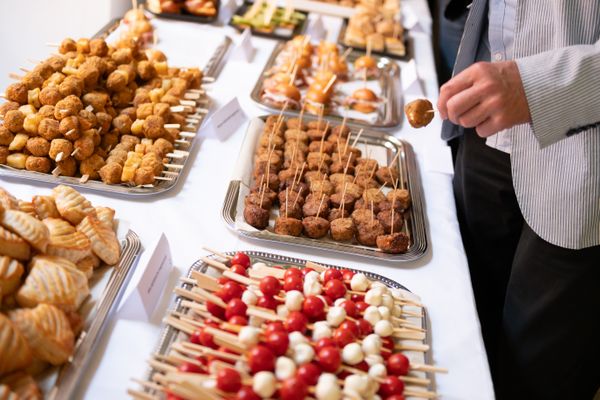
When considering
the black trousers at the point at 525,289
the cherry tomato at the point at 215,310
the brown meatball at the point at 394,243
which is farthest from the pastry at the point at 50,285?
the black trousers at the point at 525,289

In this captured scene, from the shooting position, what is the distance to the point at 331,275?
157 centimetres

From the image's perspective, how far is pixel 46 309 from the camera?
1233mm

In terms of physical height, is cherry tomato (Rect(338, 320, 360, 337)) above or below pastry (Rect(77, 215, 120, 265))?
below

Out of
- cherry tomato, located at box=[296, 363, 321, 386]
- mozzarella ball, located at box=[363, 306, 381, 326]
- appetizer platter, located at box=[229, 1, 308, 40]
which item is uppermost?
appetizer platter, located at box=[229, 1, 308, 40]

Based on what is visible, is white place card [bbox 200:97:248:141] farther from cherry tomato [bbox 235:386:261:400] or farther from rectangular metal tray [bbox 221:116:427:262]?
cherry tomato [bbox 235:386:261:400]

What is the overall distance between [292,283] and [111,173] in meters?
0.84

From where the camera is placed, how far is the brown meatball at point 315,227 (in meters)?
1.88

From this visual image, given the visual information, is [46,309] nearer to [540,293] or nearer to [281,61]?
[540,293]

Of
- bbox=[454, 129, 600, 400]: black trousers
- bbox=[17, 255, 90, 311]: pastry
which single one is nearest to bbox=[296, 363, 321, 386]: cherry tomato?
bbox=[17, 255, 90, 311]: pastry

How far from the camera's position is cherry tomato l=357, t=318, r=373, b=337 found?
1426 millimetres

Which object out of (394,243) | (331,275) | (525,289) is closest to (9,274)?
(331,275)

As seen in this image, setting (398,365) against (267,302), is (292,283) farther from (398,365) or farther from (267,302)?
(398,365)

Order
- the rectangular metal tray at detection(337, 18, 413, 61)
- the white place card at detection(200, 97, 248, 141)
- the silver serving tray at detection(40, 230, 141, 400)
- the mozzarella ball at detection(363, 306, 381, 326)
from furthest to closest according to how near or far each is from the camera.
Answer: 1. the rectangular metal tray at detection(337, 18, 413, 61)
2. the white place card at detection(200, 97, 248, 141)
3. the mozzarella ball at detection(363, 306, 381, 326)
4. the silver serving tray at detection(40, 230, 141, 400)

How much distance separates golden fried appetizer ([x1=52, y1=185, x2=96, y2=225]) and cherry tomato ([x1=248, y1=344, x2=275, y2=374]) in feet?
2.25
